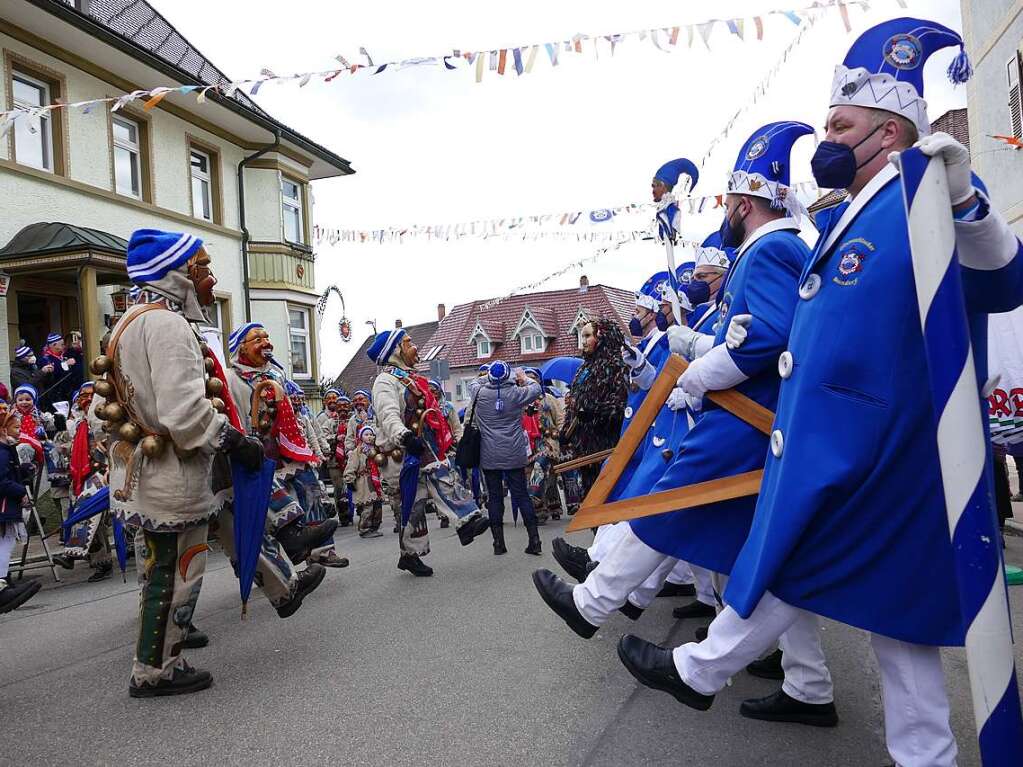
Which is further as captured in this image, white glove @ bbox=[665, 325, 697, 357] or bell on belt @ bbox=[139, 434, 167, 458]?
bell on belt @ bbox=[139, 434, 167, 458]

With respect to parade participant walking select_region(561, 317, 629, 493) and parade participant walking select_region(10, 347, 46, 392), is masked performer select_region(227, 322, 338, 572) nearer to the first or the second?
parade participant walking select_region(561, 317, 629, 493)

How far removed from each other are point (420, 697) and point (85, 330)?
11787mm

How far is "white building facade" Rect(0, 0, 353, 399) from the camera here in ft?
41.8

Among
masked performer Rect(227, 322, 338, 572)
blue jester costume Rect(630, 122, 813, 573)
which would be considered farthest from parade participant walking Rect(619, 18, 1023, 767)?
masked performer Rect(227, 322, 338, 572)

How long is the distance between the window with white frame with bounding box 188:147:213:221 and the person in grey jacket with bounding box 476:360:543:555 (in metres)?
12.3

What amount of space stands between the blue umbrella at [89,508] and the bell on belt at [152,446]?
3.55 metres

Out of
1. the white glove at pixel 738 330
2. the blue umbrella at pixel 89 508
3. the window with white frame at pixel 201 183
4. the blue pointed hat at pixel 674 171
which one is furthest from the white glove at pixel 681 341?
the window with white frame at pixel 201 183

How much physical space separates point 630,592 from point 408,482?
3729 mm

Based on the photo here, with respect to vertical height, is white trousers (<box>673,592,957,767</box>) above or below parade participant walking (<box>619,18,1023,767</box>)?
below

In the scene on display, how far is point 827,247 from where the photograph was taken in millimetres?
2232

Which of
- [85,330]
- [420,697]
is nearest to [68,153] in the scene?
[85,330]

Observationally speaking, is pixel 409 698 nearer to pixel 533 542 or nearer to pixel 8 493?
pixel 533 542

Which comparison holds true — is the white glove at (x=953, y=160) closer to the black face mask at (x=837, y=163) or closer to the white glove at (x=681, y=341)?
the black face mask at (x=837, y=163)

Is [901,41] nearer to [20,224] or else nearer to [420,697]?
[420,697]
